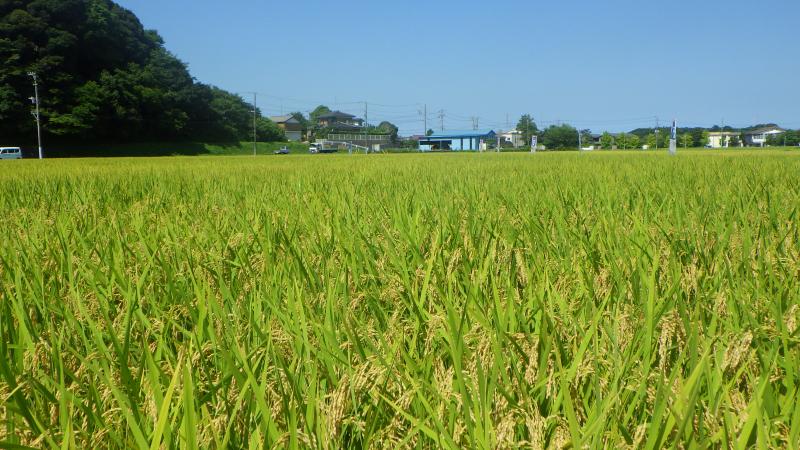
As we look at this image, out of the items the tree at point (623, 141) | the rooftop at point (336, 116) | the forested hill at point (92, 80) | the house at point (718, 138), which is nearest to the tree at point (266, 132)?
the forested hill at point (92, 80)

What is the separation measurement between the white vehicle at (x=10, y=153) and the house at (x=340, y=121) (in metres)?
85.0

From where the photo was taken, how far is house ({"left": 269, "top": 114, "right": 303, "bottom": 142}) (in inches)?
4380

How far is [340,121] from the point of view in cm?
12988

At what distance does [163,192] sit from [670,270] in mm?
4328

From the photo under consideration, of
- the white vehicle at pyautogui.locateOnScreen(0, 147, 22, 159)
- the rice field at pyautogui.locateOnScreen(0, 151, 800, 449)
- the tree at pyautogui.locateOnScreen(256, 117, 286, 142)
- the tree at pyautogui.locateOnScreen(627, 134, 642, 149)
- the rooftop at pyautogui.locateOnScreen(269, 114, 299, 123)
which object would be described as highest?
the rooftop at pyautogui.locateOnScreen(269, 114, 299, 123)

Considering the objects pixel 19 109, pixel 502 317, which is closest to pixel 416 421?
pixel 502 317

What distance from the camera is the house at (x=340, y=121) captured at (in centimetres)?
12139

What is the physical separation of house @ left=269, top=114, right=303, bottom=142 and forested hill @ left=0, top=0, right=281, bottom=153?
170ft

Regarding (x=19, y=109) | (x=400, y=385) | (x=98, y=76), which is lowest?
(x=400, y=385)

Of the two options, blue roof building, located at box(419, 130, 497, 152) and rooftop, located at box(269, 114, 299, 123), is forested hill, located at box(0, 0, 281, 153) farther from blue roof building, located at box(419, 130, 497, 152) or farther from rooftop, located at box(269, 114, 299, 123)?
rooftop, located at box(269, 114, 299, 123)

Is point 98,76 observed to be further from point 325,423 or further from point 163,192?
point 325,423

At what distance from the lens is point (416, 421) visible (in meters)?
0.77

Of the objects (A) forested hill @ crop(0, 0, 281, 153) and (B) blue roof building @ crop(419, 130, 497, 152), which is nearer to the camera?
(A) forested hill @ crop(0, 0, 281, 153)

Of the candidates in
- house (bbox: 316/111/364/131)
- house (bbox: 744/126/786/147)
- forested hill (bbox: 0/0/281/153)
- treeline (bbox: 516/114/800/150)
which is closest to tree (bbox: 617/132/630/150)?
treeline (bbox: 516/114/800/150)
